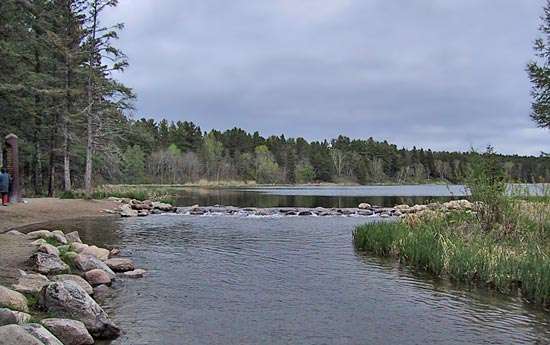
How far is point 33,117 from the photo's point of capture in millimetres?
34969

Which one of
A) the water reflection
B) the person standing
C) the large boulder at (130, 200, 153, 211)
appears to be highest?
the person standing

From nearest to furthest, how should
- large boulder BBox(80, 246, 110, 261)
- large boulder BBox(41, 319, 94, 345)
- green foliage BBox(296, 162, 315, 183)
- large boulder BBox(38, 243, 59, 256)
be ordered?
1. large boulder BBox(41, 319, 94, 345)
2. large boulder BBox(38, 243, 59, 256)
3. large boulder BBox(80, 246, 110, 261)
4. green foliage BBox(296, 162, 315, 183)

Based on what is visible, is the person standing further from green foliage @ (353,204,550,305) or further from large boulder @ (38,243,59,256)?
green foliage @ (353,204,550,305)

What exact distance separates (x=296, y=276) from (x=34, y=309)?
642 centimetres

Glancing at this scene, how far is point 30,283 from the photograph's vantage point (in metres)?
9.75

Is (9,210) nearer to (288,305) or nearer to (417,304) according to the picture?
(288,305)

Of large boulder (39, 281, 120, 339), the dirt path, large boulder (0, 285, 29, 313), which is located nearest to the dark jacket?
the dirt path

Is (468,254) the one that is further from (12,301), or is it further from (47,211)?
(47,211)

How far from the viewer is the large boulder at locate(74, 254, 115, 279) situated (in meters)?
12.3

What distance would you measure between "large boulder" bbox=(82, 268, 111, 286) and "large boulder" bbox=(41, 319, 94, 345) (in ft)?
13.1

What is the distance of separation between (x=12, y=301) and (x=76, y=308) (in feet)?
3.24

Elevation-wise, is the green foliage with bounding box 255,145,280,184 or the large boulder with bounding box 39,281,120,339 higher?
the green foliage with bounding box 255,145,280,184

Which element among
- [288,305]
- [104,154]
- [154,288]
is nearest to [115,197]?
[104,154]

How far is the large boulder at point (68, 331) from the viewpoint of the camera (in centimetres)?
743
